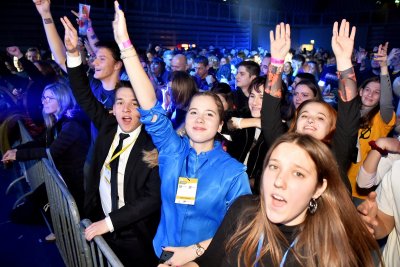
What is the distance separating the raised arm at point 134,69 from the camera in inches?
74.6

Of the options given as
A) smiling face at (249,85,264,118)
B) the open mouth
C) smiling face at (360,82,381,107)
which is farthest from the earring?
smiling face at (360,82,381,107)

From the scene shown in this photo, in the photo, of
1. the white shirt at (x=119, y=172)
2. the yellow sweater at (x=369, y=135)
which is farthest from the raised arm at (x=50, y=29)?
the yellow sweater at (x=369, y=135)

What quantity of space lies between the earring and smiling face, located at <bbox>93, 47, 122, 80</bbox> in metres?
3.05

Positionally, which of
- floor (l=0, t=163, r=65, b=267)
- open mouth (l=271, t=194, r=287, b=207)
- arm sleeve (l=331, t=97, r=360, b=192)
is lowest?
floor (l=0, t=163, r=65, b=267)

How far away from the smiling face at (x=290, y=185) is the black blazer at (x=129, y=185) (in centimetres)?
108

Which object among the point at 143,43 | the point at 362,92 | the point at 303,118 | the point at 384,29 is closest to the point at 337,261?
the point at 303,118

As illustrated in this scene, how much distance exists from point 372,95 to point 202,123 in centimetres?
263

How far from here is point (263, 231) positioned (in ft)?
5.03

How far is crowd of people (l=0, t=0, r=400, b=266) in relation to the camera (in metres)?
1.49

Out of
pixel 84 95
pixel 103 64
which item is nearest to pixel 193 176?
pixel 84 95

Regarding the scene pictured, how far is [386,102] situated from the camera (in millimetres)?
3357

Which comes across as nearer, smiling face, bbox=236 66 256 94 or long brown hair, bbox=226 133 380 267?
long brown hair, bbox=226 133 380 267

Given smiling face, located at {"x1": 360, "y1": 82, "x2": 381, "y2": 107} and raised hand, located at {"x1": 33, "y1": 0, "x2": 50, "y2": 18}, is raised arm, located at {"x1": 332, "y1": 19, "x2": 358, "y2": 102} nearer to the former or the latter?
smiling face, located at {"x1": 360, "y1": 82, "x2": 381, "y2": 107}

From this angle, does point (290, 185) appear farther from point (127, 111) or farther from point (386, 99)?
point (386, 99)
